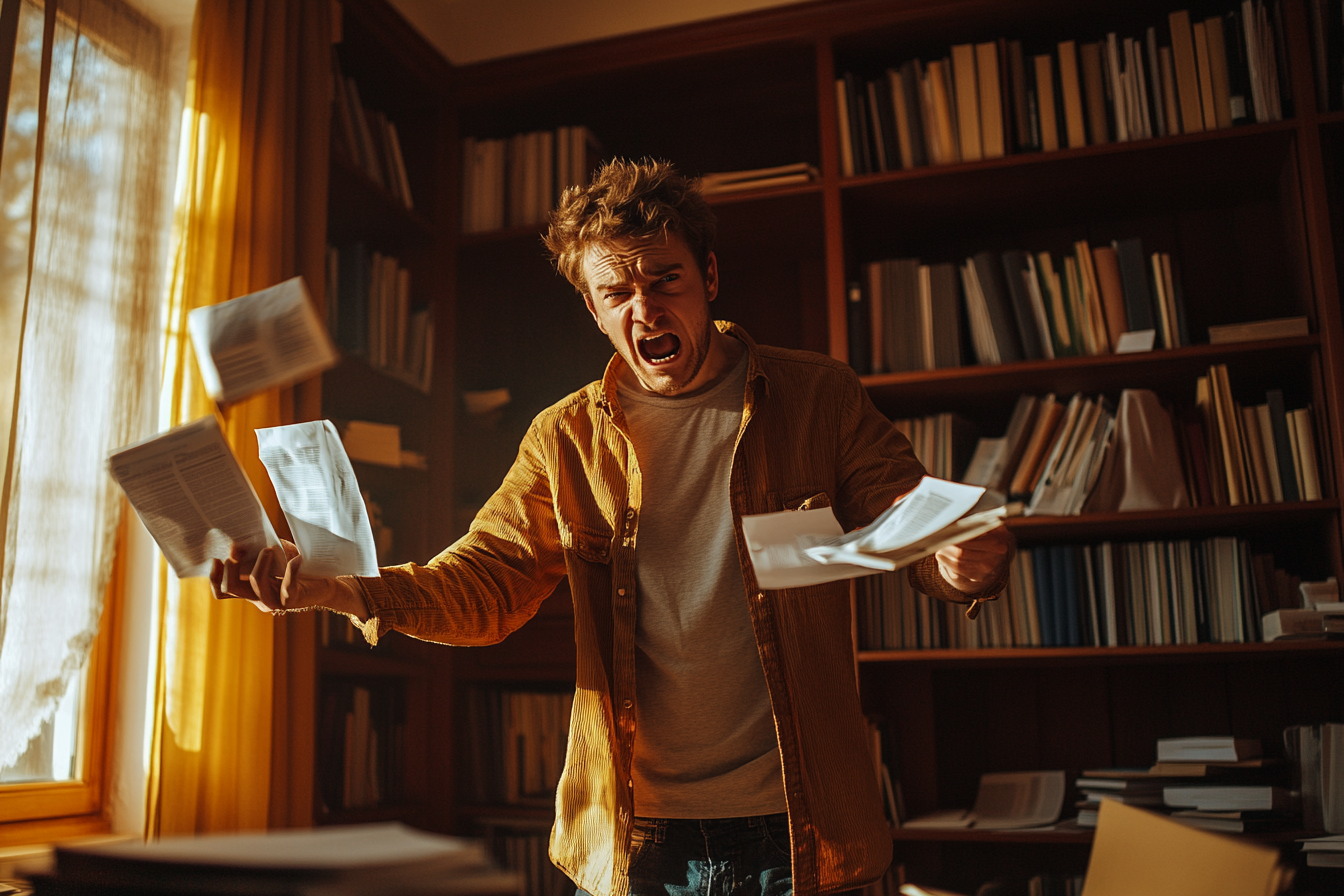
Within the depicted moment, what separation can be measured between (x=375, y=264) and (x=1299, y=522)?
7.20ft

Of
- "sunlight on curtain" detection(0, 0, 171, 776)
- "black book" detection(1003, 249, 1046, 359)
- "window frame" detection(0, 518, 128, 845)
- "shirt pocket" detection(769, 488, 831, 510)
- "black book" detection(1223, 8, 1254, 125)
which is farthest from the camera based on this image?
"black book" detection(1003, 249, 1046, 359)

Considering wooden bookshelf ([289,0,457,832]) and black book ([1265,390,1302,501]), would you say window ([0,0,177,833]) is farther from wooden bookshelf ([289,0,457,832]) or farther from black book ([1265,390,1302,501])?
black book ([1265,390,1302,501])

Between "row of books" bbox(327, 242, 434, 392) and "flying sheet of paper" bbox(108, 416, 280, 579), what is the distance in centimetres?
125

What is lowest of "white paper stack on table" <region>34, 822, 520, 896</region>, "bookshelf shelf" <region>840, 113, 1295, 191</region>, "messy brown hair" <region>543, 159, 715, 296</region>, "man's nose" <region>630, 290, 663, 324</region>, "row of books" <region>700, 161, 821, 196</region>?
"white paper stack on table" <region>34, 822, 520, 896</region>

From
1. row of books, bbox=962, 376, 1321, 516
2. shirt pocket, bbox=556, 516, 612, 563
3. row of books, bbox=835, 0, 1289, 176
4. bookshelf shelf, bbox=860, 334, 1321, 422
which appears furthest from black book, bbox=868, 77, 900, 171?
shirt pocket, bbox=556, 516, 612, 563

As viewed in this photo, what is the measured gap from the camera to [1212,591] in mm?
2178

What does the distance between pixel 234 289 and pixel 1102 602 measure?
190 centimetres

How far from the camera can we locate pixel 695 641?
141 centimetres

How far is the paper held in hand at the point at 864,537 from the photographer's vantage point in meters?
1.04

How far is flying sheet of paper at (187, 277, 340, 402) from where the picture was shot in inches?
47.4

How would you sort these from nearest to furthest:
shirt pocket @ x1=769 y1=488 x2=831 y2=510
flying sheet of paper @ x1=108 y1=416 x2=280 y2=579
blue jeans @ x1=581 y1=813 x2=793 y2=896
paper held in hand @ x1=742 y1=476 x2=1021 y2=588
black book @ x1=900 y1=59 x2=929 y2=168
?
paper held in hand @ x1=742 y1=476 x2=1021 y2=588
flying sheet of paper @ x1=108 y1=416 x2=280 y2=579
blue jeans @ x1=581 y1=813 x2=793 y2=896
shirt pocket @ x1=769 y1=488 x2=831 y2=510
black book @ x1=900 y1=59 x2=929 y2=168

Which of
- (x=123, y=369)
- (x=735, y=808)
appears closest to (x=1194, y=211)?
(x=735, y=808)

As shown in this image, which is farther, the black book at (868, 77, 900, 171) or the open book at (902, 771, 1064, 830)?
the black book at (868, 77, 900, 171)

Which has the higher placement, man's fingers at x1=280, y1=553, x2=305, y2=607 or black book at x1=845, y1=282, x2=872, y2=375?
black book at x1=845, y1=282, x2=872, y2=375
